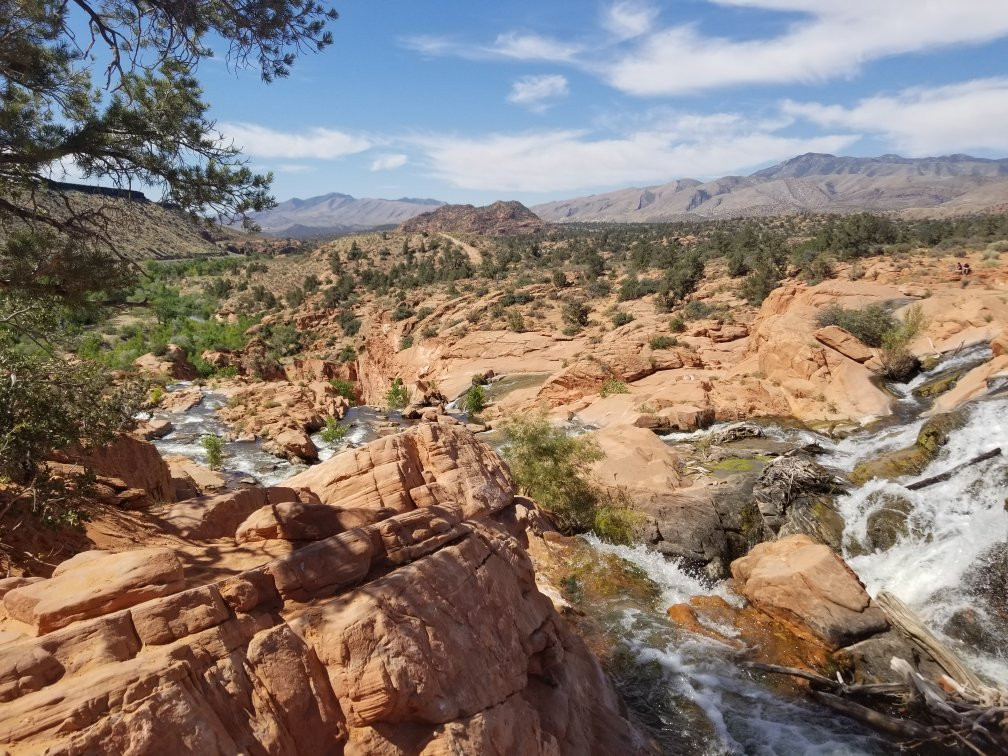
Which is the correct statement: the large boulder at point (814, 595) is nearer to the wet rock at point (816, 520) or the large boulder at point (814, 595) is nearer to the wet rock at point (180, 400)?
the wet rock at point (816, 520)

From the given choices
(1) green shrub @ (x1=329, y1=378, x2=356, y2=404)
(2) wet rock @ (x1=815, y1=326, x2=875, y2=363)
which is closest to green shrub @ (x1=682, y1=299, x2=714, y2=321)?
(2) wet rock @ (x1=815, y1=326, x2=875, y2=363)

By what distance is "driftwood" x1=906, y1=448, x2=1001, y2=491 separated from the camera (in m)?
12.6

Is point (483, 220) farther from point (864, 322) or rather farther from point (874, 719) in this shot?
point (874, 719)

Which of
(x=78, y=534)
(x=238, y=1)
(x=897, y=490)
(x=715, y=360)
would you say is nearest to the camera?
(x=78, y=534)

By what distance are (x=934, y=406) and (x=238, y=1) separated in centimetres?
1994

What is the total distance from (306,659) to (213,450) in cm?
1578

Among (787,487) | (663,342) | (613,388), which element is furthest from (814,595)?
(663,342)

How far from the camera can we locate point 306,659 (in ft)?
15.3

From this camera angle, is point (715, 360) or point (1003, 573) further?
point (715, 360)

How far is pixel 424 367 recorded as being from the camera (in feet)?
116

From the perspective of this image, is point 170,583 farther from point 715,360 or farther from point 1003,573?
point 715,360

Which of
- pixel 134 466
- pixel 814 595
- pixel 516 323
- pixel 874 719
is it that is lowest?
pixel 874 719

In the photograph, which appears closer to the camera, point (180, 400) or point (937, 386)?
point (937, 386)

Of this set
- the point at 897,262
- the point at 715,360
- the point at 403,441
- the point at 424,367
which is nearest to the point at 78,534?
the point at 403,441
